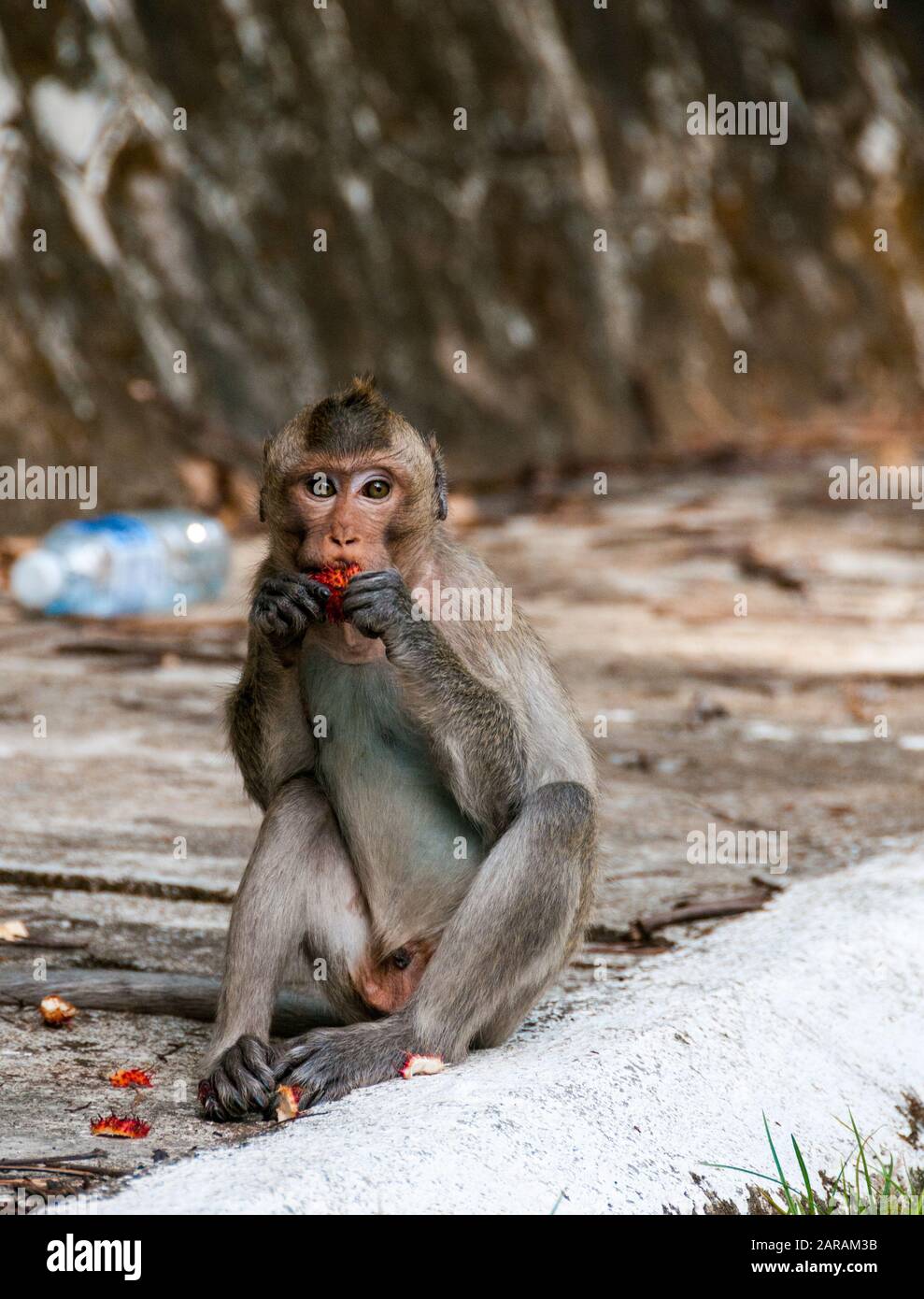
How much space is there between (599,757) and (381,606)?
7.36 feet

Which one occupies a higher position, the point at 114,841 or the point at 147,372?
the point at 147,372

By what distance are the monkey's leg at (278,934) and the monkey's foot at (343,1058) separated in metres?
0.06

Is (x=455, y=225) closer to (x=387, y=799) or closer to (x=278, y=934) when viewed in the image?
(x=387, y=799)

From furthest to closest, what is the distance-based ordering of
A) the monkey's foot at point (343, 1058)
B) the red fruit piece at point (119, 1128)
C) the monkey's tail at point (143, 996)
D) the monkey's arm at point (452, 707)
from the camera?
the monkey's tail at point (143, 996) < the monkey's arm at point (452, 707) < the monkey's foot at point (343, 1058) < the red fruit piece at point (119, 1128)

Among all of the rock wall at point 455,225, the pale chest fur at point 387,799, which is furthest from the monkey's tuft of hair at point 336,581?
the rock wall at point 455,225

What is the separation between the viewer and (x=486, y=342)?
14.1 metres

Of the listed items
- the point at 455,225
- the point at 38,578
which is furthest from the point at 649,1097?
the point at 455,225

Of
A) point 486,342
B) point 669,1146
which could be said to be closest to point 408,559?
point 669,1146

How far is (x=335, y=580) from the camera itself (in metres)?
3.89

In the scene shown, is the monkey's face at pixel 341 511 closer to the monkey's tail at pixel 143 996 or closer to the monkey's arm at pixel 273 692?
the monkey's arm at pixel 273 692

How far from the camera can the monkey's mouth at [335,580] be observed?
12.7ft

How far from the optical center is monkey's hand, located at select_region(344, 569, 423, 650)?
12.4 ft
